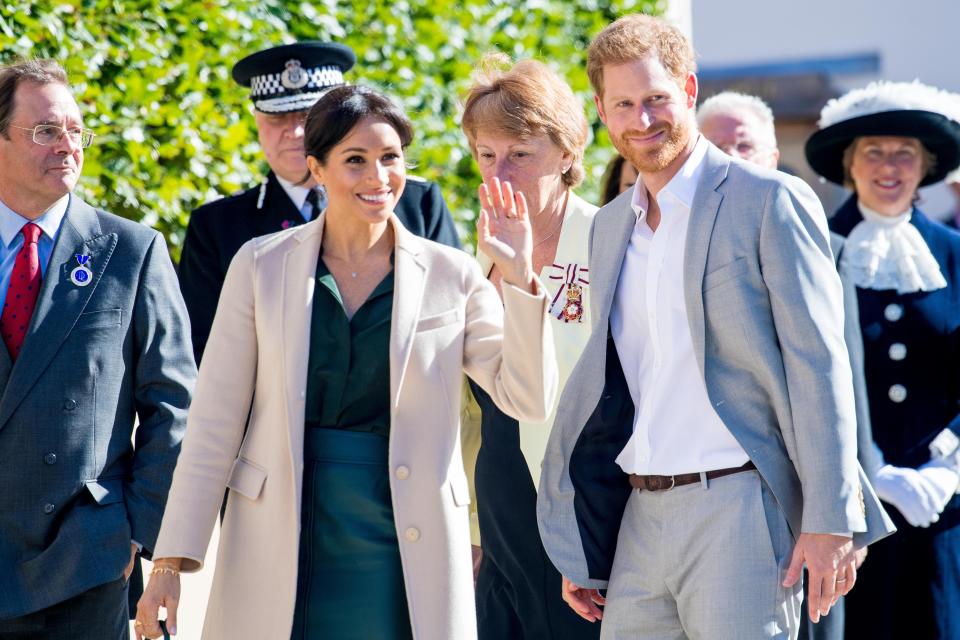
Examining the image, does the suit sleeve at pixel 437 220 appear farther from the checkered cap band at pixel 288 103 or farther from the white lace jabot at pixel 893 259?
the white lace jabot at pixel 893 259

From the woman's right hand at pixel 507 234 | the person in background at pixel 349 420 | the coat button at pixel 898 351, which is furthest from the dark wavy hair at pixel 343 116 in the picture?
the coat button at pixel 898 351

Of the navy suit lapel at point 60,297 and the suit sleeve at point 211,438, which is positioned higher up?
the navy suit lapel at point 60,297

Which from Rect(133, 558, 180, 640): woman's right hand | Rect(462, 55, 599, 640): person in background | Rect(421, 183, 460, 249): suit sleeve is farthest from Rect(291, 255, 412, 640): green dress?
Rect(421, 183, 460, 249): suit sleeve

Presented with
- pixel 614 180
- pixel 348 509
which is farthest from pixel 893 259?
pixel 348 509

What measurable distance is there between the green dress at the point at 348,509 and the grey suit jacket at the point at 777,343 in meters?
0.48

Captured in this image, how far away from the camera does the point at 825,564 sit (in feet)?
10.9

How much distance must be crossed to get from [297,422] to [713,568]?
1047 mm

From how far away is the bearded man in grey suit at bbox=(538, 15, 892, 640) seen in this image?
3385 mm

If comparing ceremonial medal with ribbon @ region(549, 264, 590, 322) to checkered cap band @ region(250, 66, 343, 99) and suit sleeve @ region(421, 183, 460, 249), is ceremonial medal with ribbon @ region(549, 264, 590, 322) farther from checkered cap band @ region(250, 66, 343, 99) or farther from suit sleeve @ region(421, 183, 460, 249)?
checkered cap band @ region(250, 66, 343, 99)

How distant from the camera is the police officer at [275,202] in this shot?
5.09 meters

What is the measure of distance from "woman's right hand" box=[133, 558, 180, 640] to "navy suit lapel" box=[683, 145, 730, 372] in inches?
54.8

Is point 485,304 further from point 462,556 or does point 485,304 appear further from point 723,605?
point 723,605

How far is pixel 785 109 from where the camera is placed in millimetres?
14844

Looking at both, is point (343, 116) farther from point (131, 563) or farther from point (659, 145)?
point (131, 563)
